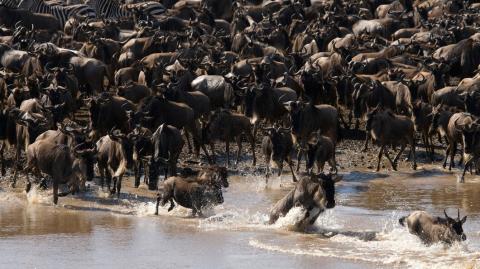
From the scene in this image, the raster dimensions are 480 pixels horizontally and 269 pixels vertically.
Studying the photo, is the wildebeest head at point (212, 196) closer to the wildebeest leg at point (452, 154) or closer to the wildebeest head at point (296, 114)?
the wildebeest head at point (296, 114)

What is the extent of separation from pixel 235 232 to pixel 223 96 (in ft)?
27.1

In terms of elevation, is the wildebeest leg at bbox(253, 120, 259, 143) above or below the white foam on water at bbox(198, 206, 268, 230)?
above

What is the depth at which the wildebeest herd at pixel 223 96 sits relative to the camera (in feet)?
61.8

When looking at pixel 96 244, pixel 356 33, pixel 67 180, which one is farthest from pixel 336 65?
pixel 96 244

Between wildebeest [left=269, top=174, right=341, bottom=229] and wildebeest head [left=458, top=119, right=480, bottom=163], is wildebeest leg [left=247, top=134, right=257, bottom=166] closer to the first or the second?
wildebeest head [left=458, top=119, right=480, bottom=163]

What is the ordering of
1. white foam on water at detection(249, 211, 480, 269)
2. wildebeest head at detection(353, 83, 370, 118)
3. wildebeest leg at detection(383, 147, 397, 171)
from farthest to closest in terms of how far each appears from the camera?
wildebeest head at detection(353, 83, 370, 118), wildebeest leg at detection(383, 147, 397, 171), white foam on water at detection(249, 211, 480, 269)

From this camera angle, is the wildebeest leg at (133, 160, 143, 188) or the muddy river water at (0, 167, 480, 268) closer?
the muddy river water at (0, 167, 480, 268)

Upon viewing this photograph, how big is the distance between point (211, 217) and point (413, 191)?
3874mm

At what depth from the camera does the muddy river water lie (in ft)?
48.8

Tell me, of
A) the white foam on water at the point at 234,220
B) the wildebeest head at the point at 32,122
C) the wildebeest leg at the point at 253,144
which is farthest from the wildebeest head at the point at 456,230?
the wildebeest head at the point at 32,122

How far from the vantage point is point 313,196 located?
16.5m

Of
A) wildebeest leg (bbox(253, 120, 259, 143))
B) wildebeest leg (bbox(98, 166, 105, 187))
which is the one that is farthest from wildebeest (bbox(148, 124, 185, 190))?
wildebeest leg (bbox(253, 120, 259, 143))

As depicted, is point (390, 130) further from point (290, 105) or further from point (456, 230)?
point (456, 230)

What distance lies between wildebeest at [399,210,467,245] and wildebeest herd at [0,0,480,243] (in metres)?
0.02
